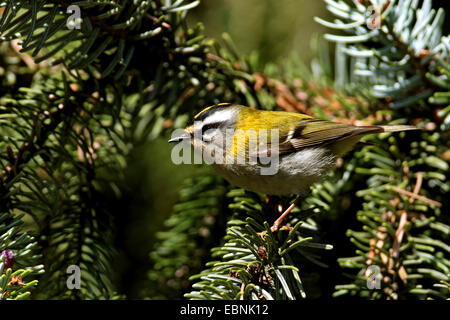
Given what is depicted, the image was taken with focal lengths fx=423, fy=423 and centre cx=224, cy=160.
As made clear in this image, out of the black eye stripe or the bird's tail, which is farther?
the black eye stripe

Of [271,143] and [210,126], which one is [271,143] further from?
[210,126]

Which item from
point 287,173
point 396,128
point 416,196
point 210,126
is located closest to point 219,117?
point 210,126

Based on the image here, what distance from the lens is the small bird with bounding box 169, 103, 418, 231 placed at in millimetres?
1494

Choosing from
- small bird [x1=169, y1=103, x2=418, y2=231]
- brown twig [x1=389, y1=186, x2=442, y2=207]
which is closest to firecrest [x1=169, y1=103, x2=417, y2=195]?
small bird [x1=169, y1=103, x2=418, y2=231]

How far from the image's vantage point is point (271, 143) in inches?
66.0

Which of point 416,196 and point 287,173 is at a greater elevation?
point 287,173

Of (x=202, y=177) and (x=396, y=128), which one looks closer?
(x=396, y=128)

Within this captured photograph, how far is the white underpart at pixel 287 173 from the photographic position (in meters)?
1.48

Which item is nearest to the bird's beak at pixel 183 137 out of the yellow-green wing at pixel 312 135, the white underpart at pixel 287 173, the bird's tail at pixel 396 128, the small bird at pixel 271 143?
the small bird at pixel 271 143

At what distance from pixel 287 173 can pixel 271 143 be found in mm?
189

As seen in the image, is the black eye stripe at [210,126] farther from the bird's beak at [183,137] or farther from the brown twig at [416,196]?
the brown twig at [416,196]

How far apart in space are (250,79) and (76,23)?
669 mm

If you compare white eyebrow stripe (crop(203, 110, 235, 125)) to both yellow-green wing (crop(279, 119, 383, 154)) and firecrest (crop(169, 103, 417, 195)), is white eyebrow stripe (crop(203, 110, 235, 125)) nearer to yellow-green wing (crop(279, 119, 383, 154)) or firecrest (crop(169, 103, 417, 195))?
firecrest (crop(169, 103, 417, 195))
